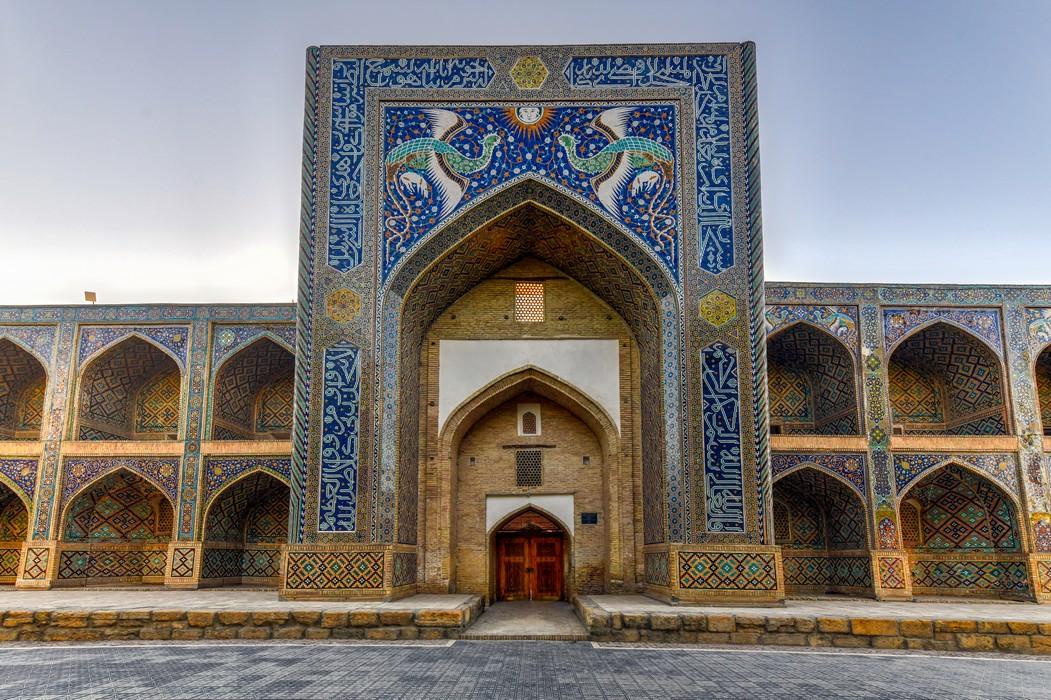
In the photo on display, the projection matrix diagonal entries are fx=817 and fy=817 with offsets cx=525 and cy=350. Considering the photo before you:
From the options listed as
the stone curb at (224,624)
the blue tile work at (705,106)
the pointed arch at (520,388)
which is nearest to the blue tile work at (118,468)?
the pointed arch at (520,388)

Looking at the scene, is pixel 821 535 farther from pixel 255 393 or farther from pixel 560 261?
pixel 255 393

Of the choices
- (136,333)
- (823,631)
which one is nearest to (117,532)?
(136,333)

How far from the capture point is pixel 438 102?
1141 cm

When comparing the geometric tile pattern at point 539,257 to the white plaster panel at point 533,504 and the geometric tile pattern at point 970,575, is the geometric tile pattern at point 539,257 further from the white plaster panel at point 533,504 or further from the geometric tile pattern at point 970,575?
the geometric tile pattern at point 970,575

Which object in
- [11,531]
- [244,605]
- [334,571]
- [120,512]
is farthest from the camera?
[11,531]

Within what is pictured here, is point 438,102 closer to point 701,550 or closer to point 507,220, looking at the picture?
point 507,220

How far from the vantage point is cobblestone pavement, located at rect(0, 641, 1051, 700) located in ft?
16.8

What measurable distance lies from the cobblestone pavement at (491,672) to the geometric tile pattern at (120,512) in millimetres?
7595

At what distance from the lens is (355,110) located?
11320 mm

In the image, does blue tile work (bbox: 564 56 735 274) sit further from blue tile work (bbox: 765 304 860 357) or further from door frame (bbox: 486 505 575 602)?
door frame (bbox: 486 505 575 602)

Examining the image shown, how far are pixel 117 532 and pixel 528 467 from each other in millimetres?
7744

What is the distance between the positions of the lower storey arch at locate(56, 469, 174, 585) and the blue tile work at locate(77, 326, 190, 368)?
2205 mm

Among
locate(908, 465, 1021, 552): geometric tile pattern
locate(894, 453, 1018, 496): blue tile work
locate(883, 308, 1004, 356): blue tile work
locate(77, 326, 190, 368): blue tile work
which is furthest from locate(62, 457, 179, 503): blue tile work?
locate(908, 465, 1021, 552): geometric tile pattern

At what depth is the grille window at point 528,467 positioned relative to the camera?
1291 cm
